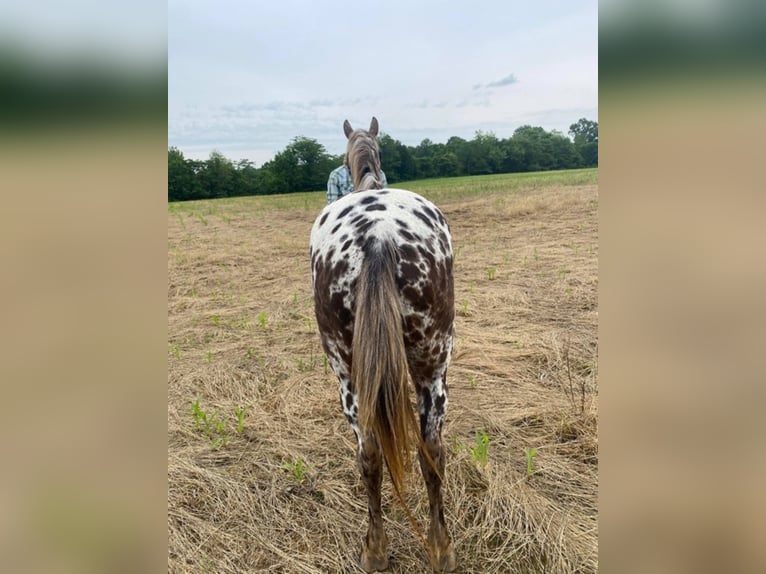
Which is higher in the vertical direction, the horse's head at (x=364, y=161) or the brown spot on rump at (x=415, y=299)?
the horse's head at (x=364, y=161)

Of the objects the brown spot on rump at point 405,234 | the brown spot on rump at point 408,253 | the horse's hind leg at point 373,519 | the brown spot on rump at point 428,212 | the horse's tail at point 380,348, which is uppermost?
the brown spot on rump at point 428,212

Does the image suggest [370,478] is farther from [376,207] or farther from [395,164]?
[395,164]

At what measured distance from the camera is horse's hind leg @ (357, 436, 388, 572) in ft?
6.76

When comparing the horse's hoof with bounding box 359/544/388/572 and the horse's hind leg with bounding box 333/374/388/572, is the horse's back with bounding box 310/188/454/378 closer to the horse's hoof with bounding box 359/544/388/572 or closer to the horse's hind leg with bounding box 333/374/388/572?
the horse's hind leg with bounding box 333/374/388/572

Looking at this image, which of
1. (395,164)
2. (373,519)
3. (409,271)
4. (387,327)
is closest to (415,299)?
(409,271)

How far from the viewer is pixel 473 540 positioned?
2.26 metres

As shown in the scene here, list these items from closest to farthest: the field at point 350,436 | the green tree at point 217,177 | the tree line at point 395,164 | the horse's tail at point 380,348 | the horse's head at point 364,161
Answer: the horse's tail at point 380,348 < the field at point 350,436 < the horse's head at point 364,161 < the tree line at point 395,164 < the green tree at point 217,177

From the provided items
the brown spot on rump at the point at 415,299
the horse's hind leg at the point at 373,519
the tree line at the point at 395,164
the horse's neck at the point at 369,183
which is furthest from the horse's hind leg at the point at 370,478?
the tree line at the point at 395,164

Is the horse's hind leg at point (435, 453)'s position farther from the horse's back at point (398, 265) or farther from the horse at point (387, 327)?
the horse's back at point (398, 265)

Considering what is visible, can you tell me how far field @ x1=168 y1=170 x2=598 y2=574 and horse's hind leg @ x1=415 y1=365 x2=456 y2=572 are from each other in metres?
0.12

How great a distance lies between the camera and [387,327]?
68.7 inches

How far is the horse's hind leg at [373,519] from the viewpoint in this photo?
81.1 inches

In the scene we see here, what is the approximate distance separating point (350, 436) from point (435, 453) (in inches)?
49.2
